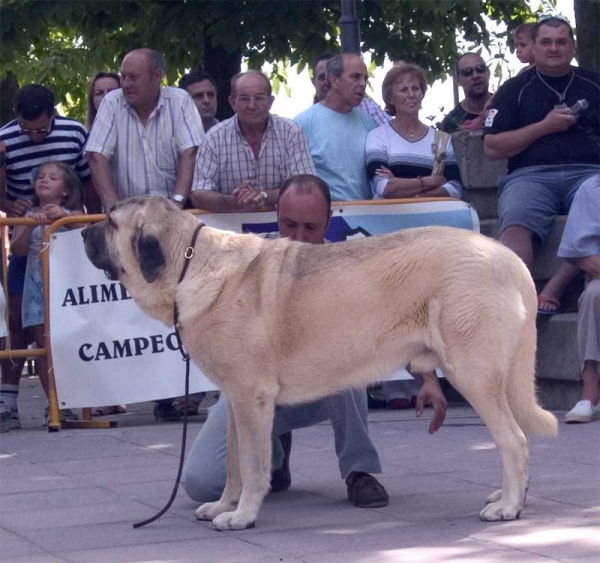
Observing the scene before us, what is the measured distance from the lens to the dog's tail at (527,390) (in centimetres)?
585

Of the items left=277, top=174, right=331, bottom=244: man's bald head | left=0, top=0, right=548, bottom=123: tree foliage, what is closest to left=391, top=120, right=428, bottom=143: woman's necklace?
A: left=277, top=174, right=331, bottom=244: man's bald head

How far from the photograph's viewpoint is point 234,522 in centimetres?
561

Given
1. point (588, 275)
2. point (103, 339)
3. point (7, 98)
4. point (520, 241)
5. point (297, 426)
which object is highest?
point (7, 98)

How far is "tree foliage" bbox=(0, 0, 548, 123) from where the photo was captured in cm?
1359

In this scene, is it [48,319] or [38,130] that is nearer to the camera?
[48,319]

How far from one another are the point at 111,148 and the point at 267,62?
5.87m

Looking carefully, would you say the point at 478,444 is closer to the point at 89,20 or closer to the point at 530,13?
the point at 89,20

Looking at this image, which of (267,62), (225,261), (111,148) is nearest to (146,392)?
(111,148)

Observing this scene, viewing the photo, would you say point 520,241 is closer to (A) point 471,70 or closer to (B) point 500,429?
(A) point 471,70

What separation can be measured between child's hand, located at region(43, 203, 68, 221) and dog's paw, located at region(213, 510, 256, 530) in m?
3.86

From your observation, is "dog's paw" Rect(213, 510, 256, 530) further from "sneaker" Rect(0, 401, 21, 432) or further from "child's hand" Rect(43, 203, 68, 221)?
"child's hand" Rect(43, 203, 68, 221)

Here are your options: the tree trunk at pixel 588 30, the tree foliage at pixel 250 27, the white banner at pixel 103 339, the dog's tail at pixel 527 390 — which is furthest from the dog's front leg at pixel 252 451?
the tree foliage at pixel 250 27

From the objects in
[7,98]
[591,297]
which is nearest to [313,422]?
[591,297]

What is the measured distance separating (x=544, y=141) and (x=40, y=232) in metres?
3.76
